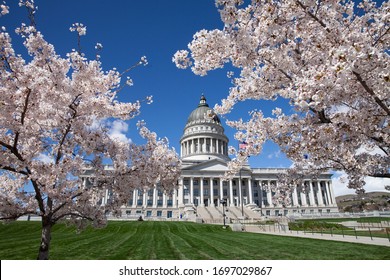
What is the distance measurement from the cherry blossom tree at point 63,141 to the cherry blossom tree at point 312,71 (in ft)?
9.18

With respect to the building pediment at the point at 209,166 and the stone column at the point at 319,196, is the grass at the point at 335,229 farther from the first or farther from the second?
the stone column at the point at 319,196

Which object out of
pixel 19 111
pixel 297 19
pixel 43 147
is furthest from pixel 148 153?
pixel 297 19

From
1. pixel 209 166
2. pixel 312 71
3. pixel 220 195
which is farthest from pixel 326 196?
pixel 312 71

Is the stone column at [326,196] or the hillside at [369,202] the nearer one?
the hillside at [369,202]

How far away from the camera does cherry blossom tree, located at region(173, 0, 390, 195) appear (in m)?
5.01

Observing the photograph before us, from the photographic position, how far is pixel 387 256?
485 inches

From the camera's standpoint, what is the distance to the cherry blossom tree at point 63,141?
7.01m

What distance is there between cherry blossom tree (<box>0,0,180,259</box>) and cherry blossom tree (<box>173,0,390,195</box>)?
2.80 m

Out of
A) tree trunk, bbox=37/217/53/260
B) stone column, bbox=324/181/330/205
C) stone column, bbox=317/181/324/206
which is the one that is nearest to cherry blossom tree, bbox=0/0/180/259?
tree trunk, bbox=37/217/53/260

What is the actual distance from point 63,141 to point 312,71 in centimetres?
753

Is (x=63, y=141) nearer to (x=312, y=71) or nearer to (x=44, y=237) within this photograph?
(x=44, y=237)

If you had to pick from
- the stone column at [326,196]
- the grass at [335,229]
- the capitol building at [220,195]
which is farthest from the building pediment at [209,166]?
the grass at [335,229]

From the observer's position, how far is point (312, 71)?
5188mm

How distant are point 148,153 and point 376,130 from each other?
7.03 m
